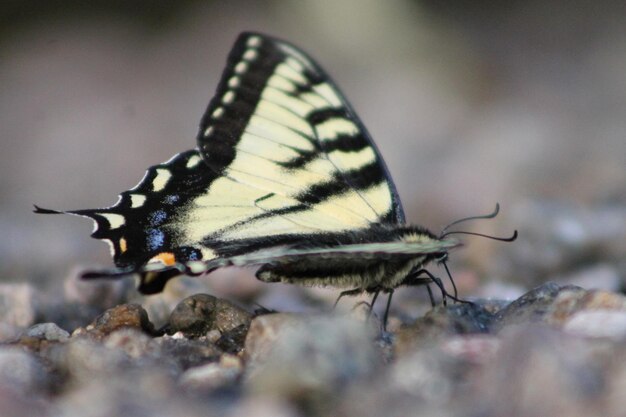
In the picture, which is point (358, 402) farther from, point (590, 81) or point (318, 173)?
point (590, 81)

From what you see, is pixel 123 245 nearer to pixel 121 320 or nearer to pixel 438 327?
pixel 121 320

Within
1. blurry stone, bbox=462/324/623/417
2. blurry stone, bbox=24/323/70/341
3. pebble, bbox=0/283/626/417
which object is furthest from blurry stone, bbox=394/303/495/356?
blurry stone, bbox=24/323/70/341

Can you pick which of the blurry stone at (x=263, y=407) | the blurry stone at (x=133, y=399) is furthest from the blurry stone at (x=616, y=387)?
the blurry stone at (x=133, y=399)

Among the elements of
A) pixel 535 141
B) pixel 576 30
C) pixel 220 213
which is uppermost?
pixel 576 30

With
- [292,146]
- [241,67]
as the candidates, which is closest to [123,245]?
[292,146]

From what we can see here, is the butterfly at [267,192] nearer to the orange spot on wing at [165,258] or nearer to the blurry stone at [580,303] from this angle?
the orange spot on wing at [165,258]

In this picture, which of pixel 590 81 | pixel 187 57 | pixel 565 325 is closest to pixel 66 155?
pixel 187 57

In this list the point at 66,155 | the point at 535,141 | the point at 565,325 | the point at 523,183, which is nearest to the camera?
the point at 565,325
